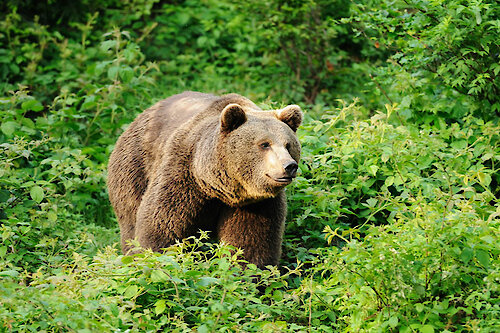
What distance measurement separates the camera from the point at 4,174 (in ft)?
21.7

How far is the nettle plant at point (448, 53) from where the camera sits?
6.43m

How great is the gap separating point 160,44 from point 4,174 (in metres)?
6.25

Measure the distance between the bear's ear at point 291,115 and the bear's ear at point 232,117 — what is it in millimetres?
334

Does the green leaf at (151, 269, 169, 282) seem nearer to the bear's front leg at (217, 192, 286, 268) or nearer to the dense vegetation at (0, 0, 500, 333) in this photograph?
the dense vegetation at (0, 0, 500, 333)

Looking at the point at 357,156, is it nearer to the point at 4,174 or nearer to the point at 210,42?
the point at 4,174

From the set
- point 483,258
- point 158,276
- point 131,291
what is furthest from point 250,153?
point 483,258

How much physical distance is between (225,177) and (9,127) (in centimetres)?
345

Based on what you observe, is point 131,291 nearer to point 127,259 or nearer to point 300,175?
point 127,259

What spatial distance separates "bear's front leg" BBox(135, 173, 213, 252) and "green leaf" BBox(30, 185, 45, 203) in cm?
137

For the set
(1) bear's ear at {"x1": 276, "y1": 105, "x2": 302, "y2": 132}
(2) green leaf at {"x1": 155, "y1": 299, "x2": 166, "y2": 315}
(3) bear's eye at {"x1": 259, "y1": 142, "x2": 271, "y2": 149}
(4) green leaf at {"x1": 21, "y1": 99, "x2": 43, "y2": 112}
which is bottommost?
(2) green leaf at {"x1": 155, "y1": 299, "x2": 166, "y2": 315}

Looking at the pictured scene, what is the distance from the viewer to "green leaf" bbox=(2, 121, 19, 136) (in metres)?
7.81

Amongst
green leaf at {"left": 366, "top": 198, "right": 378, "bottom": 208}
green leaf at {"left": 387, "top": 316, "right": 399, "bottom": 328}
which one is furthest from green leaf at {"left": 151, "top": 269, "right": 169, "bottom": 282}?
green leaf at {"left": 366, "top": 198, "right": 378, "bottom": 208}

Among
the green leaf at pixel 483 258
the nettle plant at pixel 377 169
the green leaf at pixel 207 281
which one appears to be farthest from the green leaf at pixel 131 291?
the nettle plant at pixel 377 169

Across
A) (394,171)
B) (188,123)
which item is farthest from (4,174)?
(394,171)
